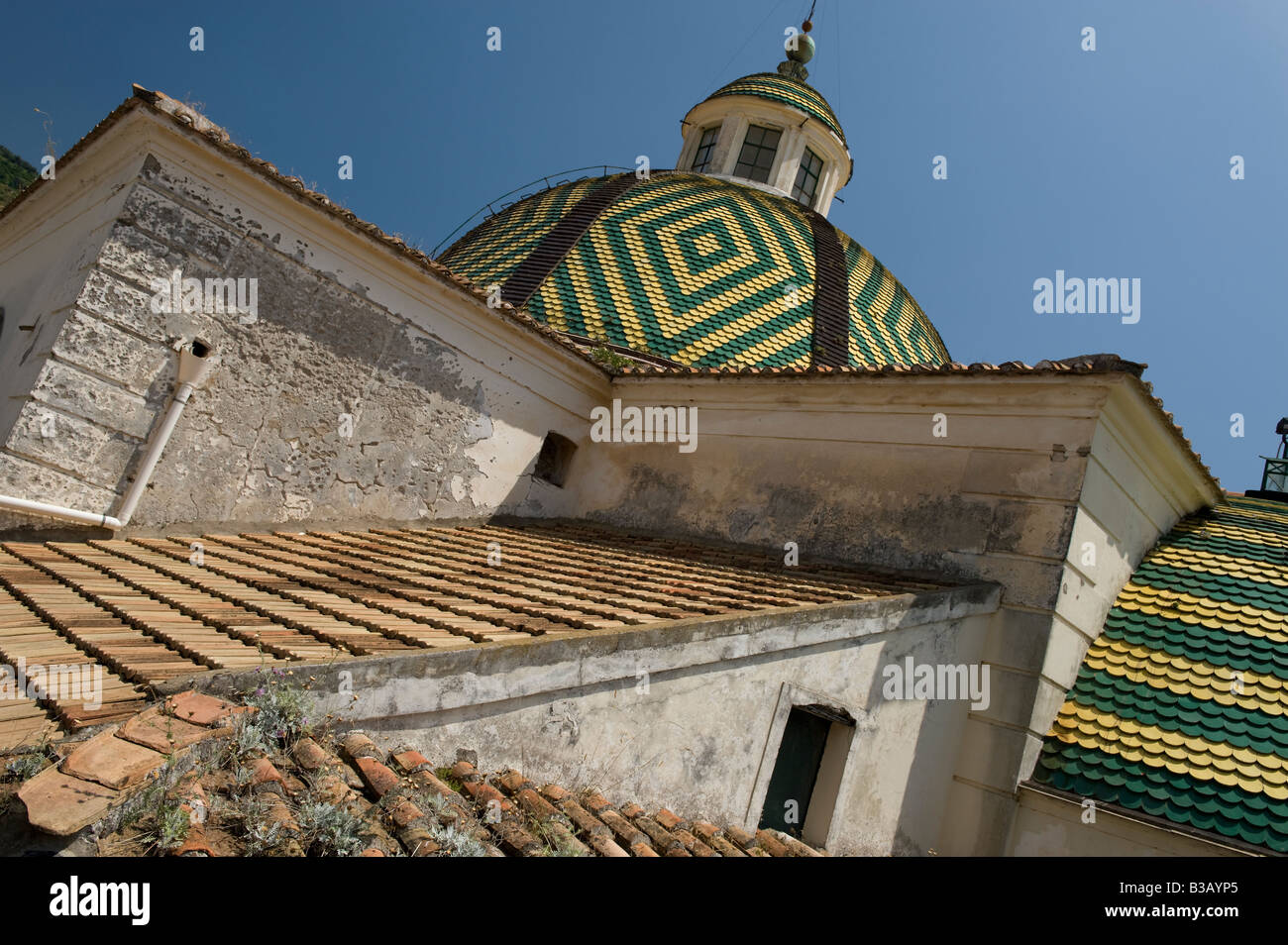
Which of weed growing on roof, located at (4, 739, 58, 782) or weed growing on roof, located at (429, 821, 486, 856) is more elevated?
weed growing on roof, located at (4, 739, 58, 782)

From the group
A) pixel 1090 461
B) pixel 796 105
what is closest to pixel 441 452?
pixel 1090 461

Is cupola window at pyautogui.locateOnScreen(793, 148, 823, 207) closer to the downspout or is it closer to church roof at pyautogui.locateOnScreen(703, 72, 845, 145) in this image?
church roof at pyautogui.locateOnScreen(703, 72, 845, 145)

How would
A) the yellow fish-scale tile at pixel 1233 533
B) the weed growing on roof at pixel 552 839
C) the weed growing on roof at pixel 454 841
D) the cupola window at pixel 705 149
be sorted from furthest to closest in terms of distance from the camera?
1. the cupola window at pixel 705 149
2. the yellow fish-scale tile at pixel 1233 533
3. the weed growing on roof at pixel 552 839
4. the weed growing on roof at pixel 454 841

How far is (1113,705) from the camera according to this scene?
20.5 ft

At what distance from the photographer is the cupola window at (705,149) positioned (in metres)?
18.9

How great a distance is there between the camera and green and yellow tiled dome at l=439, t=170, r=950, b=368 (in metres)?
12.4

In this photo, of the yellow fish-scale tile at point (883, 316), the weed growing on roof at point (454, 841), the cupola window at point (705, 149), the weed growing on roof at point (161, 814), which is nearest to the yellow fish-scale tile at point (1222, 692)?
the weed growing on roof at point (454, 841)

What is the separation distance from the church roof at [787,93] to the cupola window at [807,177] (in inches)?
29.5

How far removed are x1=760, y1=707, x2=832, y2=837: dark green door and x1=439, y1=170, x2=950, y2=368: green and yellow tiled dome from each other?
7.31 m

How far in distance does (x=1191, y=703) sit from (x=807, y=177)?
15203 millimetres

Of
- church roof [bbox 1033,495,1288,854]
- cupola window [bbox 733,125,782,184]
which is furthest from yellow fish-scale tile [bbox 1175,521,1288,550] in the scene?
cupola window [bbox 733,125,782,184]

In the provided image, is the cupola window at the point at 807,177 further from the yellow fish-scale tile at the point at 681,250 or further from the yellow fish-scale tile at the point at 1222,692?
the yellow fish-scale tile at the point at 1222,692

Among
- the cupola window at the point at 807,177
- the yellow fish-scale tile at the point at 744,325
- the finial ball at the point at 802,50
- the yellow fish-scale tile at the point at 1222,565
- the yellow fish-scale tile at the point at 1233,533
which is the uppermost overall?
the finial ball at the point at 802,50
